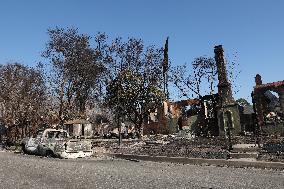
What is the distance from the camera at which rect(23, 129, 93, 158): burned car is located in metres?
19.9

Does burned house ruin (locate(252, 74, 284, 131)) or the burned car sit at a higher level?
burned house ruin (locate(252, 74, 284, 131))

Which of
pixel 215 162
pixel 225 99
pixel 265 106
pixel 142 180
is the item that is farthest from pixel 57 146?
pixel 265 106

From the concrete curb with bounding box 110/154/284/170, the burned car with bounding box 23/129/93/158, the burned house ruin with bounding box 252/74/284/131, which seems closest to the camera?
the concrete curb with bounding box 110/154/284/170

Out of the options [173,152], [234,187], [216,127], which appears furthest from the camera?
[216,127]

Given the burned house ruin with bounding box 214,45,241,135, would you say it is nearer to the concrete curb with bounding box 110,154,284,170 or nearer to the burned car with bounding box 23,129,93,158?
the burned car with bounding box 23,129,93,158

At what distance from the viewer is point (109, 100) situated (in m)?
46.2

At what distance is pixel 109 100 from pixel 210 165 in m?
32.6

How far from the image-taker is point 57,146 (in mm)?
20328

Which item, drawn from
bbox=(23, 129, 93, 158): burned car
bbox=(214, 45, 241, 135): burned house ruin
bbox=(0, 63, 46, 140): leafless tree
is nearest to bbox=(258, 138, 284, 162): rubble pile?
bbox=(23, 129, 93, 158): burned car

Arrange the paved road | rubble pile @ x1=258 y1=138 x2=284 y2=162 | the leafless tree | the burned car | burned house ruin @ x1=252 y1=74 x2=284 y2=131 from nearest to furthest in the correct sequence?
the paved road
rubble pile @ x1=258 y1=138 x2=284 y2=162
the burned car
burned house ruin @ x1=252 y1=74 x2=284 y2=131
the leafless tree

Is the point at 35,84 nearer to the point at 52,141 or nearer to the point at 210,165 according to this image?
the point at 52,141

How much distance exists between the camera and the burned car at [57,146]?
19.9 metres

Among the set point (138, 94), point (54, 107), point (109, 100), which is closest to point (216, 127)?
point (138, 94)

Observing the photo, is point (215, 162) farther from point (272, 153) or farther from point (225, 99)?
point (225, 99)
